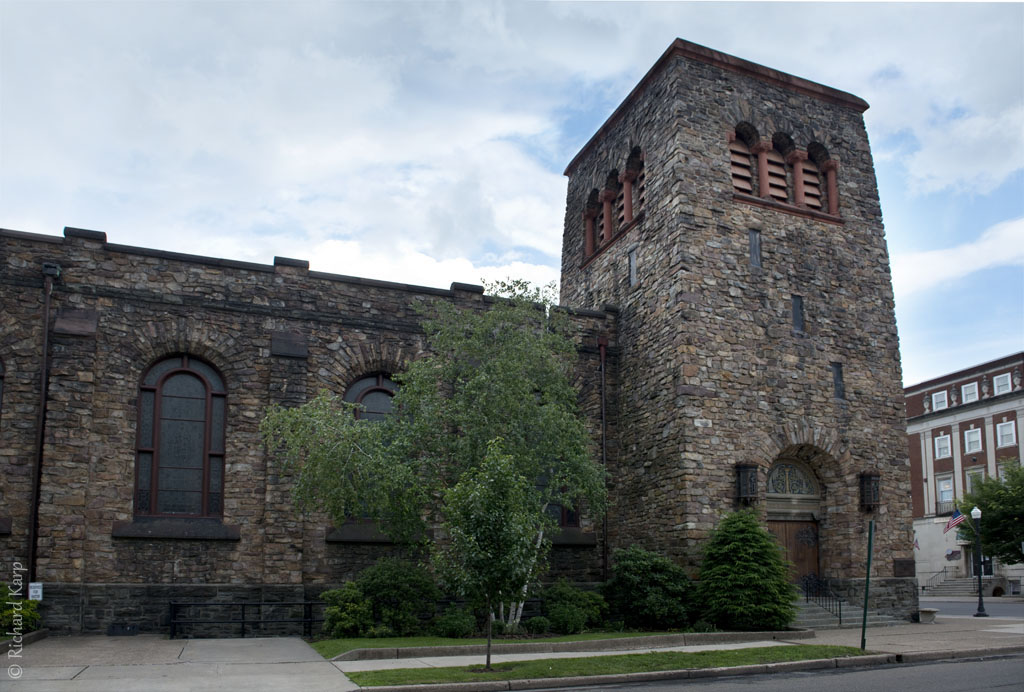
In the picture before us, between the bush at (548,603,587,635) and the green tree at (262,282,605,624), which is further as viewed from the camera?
the bush at (548,603,587,635)

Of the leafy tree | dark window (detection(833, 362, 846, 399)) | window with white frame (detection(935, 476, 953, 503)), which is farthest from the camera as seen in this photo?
window with white frame (detection(935, 476, 953, 503))

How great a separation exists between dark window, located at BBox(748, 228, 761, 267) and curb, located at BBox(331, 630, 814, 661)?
9213 millimetres

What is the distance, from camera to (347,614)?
16.7m

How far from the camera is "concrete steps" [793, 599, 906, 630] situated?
20.1 meters

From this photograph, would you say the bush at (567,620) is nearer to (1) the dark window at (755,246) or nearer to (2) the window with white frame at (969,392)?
(1) the dark window at (755,246)

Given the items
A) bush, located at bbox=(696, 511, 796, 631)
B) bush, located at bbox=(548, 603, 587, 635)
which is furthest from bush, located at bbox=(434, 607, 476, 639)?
bush, located at bbox=(696, 511, 796, 631)

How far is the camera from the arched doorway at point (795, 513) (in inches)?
871

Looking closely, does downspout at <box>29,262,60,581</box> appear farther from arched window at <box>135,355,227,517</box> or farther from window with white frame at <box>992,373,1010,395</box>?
window with white frame at <box>992,373,1010,395</box>

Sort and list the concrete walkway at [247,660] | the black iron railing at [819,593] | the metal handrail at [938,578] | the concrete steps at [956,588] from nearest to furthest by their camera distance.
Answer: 1. the concrete walkway at [247,660]
2. the black iron railing at [819,593]
3. the concrete steps at [956,588]
4. the metal handrail at [938,578]

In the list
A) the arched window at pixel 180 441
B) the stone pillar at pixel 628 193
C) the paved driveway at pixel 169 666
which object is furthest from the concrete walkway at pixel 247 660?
the stone pillar at pixel 628 193

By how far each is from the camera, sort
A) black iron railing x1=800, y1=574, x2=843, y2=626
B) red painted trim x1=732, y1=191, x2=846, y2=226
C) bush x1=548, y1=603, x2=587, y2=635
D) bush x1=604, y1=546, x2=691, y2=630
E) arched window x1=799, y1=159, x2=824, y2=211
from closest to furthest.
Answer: bush x1=548, y1=603, x2=587, y2=635 → bush x1=604, y1=546, x2=691, y2=630 → black iron railing x1=800, y1=574, x2=843, y2=626 → red painted trim x1=732, y1=191, x2=846, y2=226 → arched window x1=799, y1=159, x2=824, y2=211

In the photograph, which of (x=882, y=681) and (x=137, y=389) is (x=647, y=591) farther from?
(x=137, y=389)

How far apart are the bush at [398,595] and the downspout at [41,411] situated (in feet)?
20.6

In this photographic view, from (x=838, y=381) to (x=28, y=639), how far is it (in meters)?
18.7
